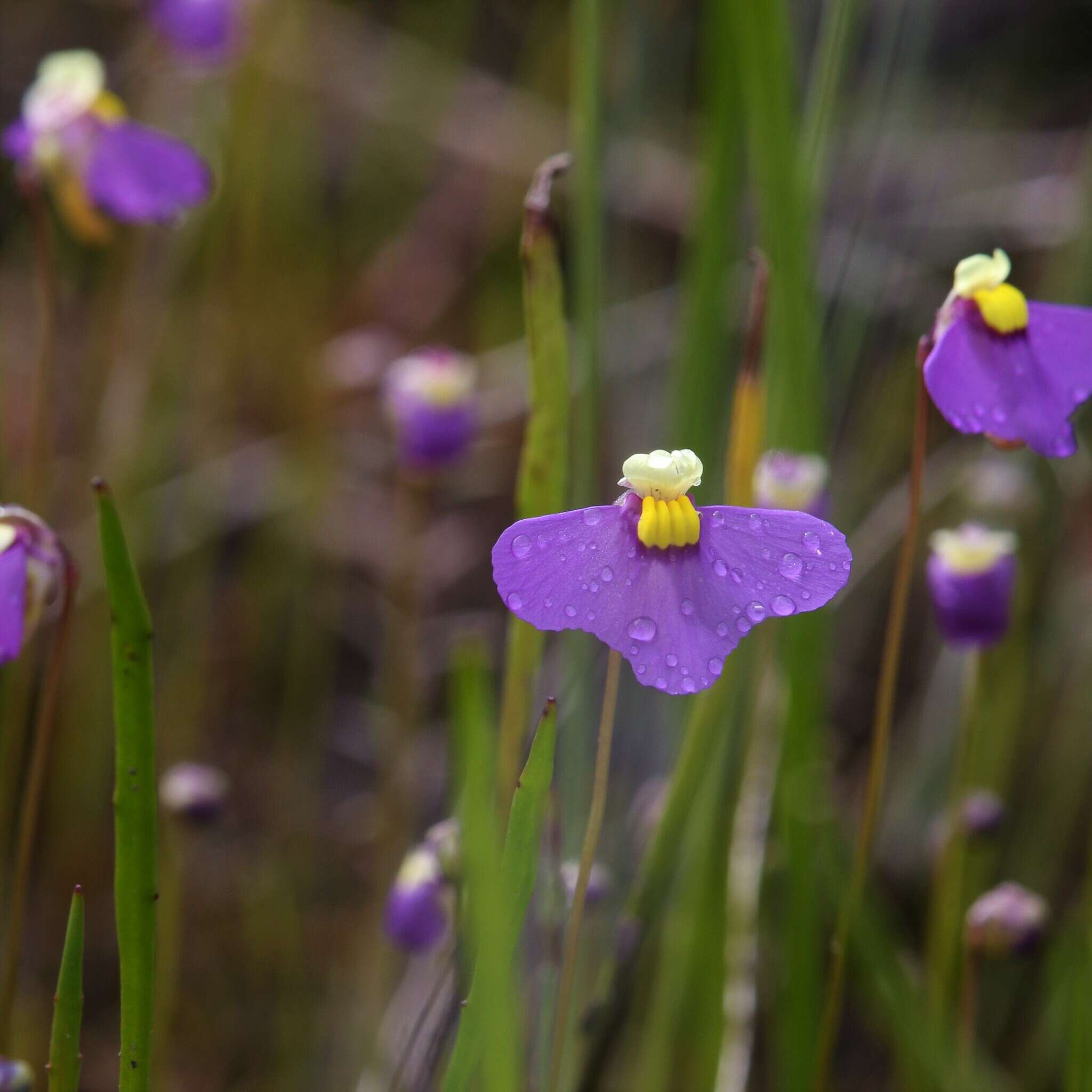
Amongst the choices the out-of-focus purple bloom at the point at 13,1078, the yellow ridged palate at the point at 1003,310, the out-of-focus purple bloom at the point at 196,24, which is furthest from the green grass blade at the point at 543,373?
the out-of-focus purple bloom at the point at 196,24

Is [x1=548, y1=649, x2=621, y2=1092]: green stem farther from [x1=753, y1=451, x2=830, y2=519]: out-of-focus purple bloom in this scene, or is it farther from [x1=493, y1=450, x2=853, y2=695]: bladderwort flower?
[x1=753, y1=451, x2=830, y2=519]: out-of-focus purple bloom

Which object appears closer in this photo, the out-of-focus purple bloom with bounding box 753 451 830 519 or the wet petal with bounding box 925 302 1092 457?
the wet petal with bounding box 925 302 1092 457

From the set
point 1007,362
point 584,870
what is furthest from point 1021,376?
point 584,870

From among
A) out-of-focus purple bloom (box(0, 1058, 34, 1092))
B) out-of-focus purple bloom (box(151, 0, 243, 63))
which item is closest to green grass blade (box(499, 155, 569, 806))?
out-of-focus purple bloom (box(0, 1058, 34, 1092))

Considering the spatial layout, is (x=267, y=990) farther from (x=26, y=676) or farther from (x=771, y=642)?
(x=771, y=642)

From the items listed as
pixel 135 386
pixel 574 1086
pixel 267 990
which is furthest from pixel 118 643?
pixel 135 386

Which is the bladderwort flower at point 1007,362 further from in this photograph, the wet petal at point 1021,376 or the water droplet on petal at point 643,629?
the water droplet on petal at point 643,629

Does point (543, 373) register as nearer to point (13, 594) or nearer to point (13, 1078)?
point (13, 594)
